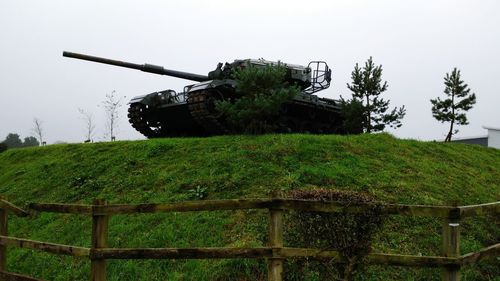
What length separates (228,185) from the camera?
9898 millimetres

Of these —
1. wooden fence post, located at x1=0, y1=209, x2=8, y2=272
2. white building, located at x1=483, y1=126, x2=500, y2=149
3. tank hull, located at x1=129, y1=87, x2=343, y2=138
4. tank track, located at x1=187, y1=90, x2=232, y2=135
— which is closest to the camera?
wooden fence post, located at x1=0, y1=209, x2=8, y2=272

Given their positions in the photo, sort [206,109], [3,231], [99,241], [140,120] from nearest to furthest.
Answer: [99,241] → [3,231] → [206,109] → [140,120]

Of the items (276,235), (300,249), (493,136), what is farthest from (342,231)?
(493,136)

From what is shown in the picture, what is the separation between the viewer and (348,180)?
9.93 metres

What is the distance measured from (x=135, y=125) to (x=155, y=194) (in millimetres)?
9303

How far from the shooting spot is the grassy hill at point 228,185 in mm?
7797

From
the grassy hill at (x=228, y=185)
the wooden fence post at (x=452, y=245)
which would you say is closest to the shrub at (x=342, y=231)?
the wooden fence post at (x=452, y=245)

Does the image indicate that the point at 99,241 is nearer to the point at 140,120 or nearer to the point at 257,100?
the point at 257,100

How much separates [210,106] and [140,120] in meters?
4.17

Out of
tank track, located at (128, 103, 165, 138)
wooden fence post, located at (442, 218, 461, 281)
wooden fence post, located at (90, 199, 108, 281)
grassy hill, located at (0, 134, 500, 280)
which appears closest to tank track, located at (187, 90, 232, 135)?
grassy hill, located at (0, 134, 500, 280)

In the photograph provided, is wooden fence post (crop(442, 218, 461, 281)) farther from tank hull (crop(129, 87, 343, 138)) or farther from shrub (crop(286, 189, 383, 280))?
tank hull (crop(129, 87, 343, 138))

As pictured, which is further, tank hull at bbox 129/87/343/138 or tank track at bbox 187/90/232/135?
tank hull at bbox 129/87/343/138

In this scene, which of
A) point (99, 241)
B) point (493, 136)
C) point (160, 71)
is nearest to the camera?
point (99, 241)

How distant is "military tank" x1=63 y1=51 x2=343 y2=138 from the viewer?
15812mm
